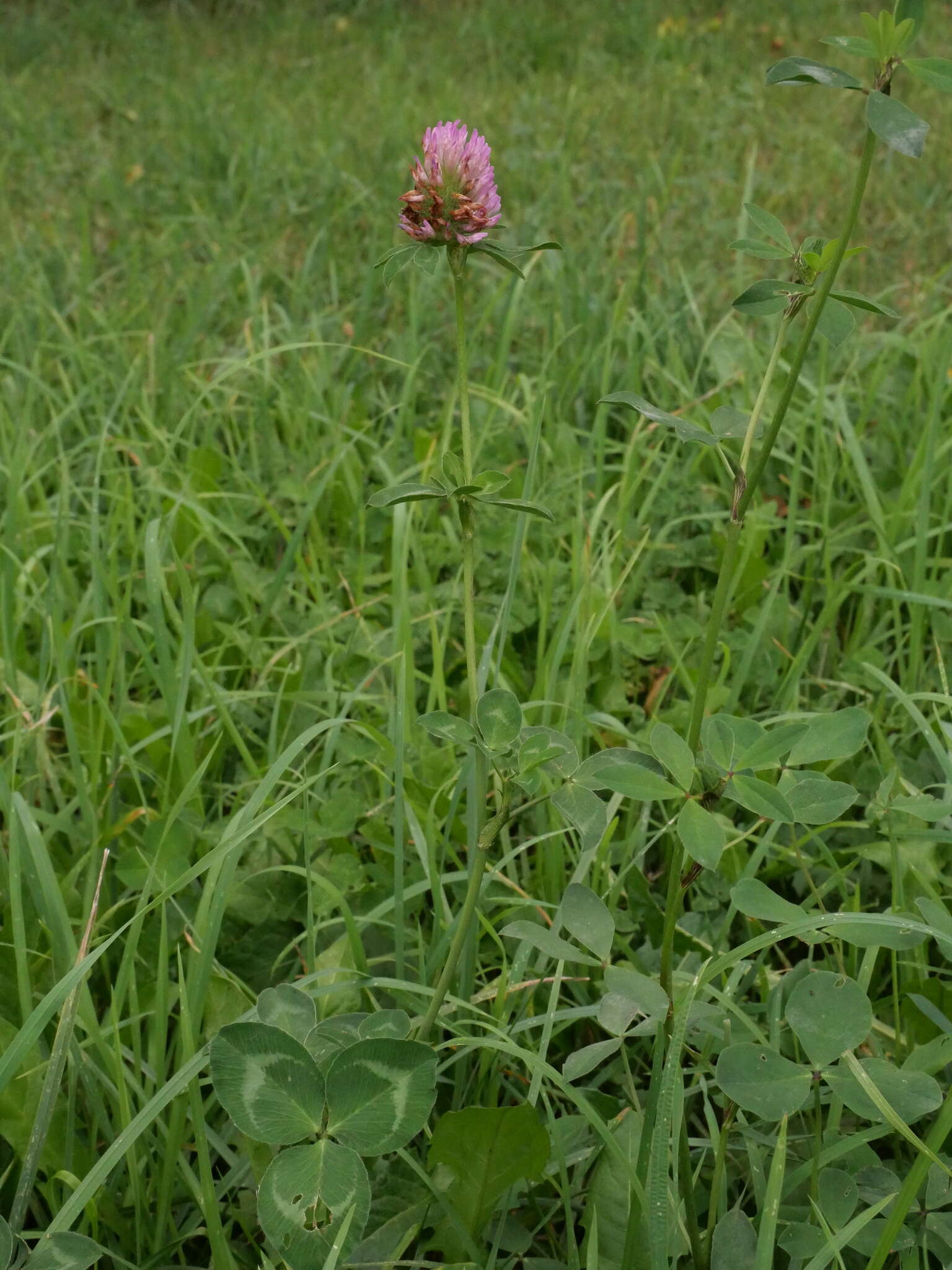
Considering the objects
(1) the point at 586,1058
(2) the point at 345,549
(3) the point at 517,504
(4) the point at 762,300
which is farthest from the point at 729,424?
(2) the point at 345,549

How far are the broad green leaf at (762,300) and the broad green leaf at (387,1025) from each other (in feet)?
2.09

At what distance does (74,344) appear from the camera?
245cm

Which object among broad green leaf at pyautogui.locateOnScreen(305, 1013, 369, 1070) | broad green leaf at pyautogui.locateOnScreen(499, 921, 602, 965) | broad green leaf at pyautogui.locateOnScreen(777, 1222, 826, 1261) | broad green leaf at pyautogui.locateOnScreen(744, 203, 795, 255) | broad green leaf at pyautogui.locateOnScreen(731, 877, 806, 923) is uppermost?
broad green leaf at pyautogui.locateOnScreen(744, 203, 795, 255)

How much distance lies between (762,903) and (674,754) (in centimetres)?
15

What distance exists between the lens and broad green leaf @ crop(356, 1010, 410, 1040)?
0.92 meters

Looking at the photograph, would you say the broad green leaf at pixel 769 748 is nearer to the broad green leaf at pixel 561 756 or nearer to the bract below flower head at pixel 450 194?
the broad green leaf at pixel 561 756

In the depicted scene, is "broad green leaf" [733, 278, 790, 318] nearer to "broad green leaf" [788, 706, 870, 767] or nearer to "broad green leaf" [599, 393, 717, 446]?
"broad green leaf" [599, 393, 717, 446]

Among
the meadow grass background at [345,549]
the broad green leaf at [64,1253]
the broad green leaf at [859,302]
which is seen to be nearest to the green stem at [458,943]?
the meadow grass background at [345,549]

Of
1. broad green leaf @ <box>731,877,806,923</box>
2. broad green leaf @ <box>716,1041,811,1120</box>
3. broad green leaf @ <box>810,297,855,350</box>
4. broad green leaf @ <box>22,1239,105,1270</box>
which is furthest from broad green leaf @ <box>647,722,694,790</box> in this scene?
broad green leaf @ <box>22,1239,105,1270</box>

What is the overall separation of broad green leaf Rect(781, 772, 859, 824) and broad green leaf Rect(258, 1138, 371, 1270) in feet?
1.43

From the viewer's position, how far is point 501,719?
0.87 m

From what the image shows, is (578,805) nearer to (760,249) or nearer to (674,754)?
(674,754)

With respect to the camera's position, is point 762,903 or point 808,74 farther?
point 762,903

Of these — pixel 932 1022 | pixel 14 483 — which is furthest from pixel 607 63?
pixel 932 1022
